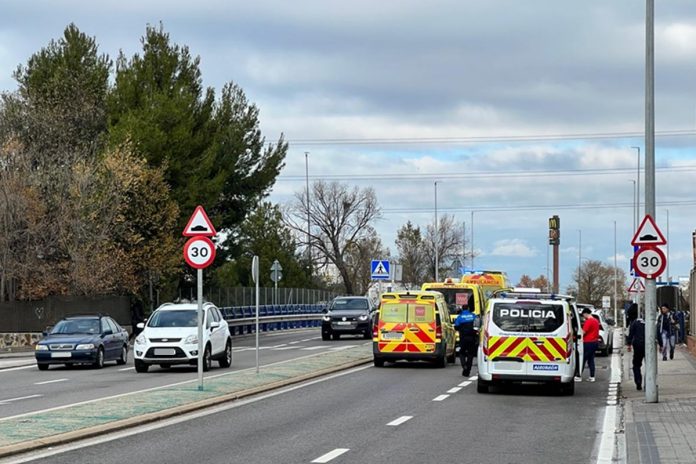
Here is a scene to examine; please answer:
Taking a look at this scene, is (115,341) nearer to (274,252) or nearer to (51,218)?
(51,218)

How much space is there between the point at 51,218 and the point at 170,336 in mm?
20455

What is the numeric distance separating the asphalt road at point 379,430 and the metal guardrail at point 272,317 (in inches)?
1292

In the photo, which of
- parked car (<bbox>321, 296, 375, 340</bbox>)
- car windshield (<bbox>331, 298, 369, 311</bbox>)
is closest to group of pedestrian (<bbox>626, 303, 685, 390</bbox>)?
parked car (<bbox>321, 296, 375, 340</bbox>)

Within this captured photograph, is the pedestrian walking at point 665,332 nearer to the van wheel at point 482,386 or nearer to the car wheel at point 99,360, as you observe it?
the van wheel at point 482,386

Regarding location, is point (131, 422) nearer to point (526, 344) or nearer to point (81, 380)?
point (526, 344)

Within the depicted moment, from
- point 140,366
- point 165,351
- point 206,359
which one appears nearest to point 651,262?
point 206,359

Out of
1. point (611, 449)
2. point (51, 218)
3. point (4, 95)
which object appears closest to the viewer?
point (611, 449)

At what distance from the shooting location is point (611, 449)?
1418 centimetres

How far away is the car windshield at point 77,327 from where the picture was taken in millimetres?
32094

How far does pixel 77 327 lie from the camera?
106 feet

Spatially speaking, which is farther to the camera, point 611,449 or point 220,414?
point 220,414

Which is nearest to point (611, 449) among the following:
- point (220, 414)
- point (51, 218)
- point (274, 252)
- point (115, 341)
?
point (220, 414)

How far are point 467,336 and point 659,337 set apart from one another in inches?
466

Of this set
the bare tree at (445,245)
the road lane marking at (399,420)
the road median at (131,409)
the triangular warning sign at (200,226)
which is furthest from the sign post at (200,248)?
the bare tree at (445,245)
